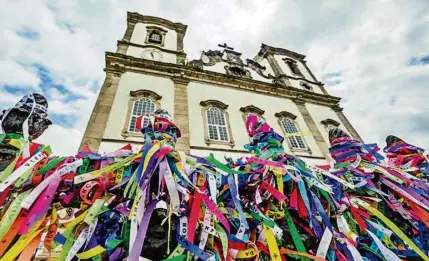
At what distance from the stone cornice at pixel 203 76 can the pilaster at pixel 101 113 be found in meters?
0.62

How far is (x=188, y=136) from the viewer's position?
6.96m

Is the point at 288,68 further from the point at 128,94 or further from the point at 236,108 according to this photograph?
the point at 128,94

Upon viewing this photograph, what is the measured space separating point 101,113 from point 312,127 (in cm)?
928

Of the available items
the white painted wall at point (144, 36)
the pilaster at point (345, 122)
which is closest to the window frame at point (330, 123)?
the pilaster at point (345, 122)

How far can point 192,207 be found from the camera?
1470mm

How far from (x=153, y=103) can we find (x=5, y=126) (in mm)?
6390

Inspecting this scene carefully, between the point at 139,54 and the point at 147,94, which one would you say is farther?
the point at 139,54

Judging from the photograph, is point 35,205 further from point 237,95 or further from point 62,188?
point 237,95

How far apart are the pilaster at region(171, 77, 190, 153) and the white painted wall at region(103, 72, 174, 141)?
0.19 meters

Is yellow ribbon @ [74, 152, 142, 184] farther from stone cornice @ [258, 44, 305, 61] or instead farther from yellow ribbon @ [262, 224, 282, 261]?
stone cornice @ [258, 44, 305, 61]

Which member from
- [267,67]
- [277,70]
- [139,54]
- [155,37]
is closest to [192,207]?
[139,54]

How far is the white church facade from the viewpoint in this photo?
692 centimetres

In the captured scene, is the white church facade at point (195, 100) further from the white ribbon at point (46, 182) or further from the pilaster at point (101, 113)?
the white ribbon at point (46, 182)

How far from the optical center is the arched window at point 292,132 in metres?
8.95
